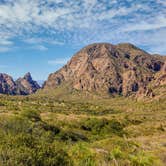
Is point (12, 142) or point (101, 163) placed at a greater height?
point (12, 142)

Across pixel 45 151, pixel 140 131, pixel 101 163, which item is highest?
pixel 45 151

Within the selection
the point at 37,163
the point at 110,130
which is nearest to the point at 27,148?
the point at 37,163

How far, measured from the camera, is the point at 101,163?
2044 cm

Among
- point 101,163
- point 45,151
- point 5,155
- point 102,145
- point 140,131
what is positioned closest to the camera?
point 5,155

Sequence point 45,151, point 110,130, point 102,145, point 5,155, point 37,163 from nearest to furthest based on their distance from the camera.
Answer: point 5,155, point 37,163, point 45,151, point 102,145, point 110,130

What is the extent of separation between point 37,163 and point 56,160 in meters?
1.50

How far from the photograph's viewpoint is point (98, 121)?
8988 centimetres

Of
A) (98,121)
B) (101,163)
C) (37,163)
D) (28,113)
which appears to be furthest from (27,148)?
(98,121)

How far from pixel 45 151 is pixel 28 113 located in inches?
2236

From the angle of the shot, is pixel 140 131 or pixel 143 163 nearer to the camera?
pixel 143 163

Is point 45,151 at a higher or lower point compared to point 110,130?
higher

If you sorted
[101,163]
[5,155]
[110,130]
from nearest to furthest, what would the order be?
[5,155] → [101,163] → [110,130]

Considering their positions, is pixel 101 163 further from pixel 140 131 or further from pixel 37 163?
pixel 140 131

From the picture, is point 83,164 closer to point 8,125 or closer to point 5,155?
point 5,155
